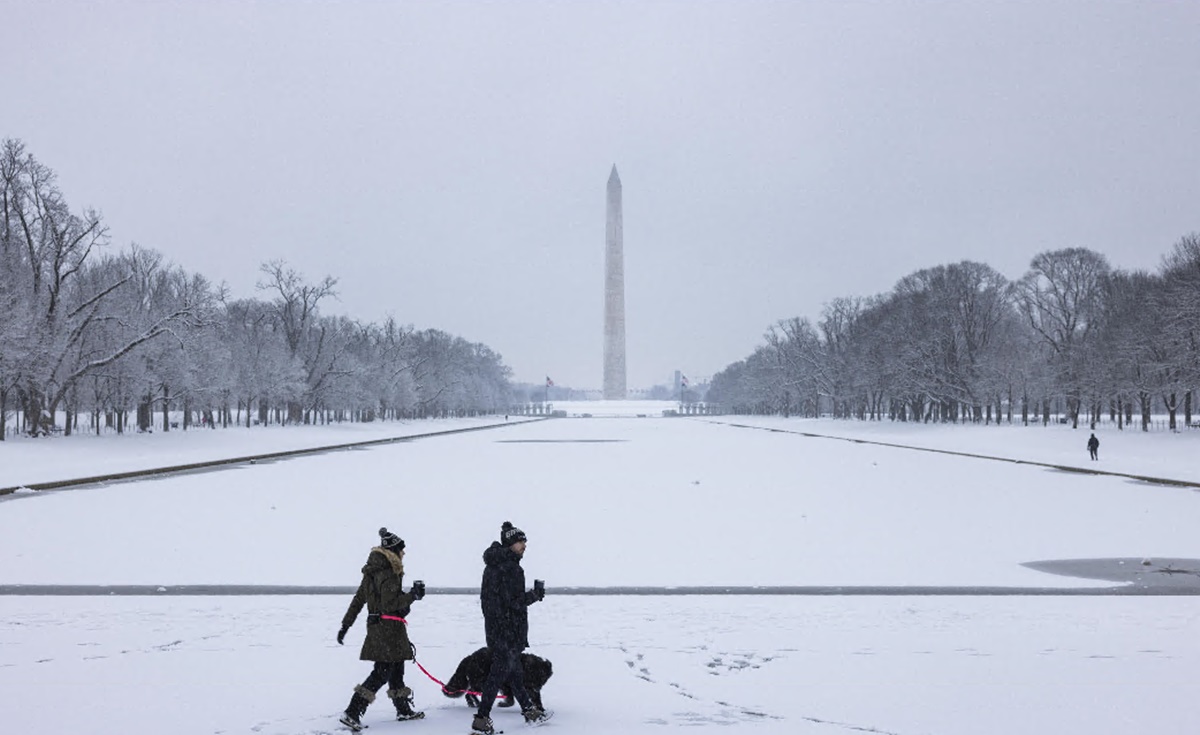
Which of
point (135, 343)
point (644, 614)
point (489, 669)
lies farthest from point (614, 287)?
point (489, 669)

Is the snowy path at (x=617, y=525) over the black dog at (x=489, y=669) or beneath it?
beneath

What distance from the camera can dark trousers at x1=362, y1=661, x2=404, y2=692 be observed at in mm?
7305

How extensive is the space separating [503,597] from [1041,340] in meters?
90.1

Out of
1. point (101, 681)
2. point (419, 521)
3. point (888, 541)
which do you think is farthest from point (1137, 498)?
point (101, 681)

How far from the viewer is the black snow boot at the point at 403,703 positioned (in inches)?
292

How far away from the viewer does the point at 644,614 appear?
11398 millimetres

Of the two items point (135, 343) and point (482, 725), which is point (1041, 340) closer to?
point (135, 343)

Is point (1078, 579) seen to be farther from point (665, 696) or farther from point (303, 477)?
point (303, 477)

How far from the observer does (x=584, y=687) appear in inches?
331

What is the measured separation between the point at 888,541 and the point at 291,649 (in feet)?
37.7

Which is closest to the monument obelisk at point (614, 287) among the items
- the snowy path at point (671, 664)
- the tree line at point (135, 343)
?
the tree line at point (135, 343)

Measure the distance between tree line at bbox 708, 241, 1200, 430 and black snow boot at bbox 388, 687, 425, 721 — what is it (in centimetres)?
5595

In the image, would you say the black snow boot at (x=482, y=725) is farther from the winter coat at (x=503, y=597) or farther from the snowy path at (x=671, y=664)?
the winter coat at (x=503, y=597)

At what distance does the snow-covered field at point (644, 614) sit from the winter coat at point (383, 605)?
2.05 feet
